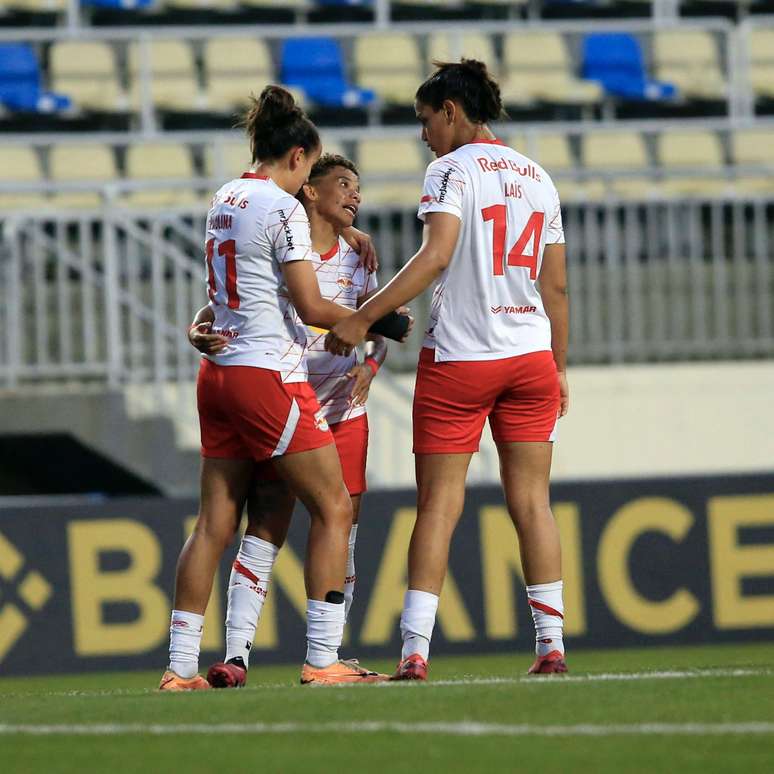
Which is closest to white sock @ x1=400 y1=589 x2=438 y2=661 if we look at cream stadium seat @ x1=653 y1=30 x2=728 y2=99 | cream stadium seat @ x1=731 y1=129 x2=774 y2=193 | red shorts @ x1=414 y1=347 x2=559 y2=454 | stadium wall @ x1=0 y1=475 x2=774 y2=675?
red shorts @ x1=414 y1=347 x2=559 y2=454

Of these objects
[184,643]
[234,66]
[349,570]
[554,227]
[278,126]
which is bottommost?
[184,643]

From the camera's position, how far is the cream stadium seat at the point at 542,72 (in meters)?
14.5

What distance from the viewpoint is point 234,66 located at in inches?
566

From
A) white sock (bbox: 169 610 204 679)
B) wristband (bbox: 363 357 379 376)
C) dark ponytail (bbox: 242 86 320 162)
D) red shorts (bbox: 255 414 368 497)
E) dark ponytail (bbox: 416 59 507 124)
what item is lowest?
white sock (bbox: 169 610 204 679)

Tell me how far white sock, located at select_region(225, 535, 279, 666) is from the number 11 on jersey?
4.02 ft

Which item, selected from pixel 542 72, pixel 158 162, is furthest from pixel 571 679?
pixel 542 72

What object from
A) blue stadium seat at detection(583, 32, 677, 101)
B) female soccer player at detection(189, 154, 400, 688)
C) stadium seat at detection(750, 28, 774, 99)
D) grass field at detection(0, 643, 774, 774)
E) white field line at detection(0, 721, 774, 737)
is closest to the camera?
grass field at detection(0, 643, 774, 774)

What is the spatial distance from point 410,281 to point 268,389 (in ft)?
1.87

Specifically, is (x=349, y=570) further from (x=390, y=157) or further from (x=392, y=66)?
(x=392, y=66)

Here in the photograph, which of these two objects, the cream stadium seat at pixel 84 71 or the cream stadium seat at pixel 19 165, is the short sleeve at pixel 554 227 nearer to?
the cream stadium seat at pixel 19 165

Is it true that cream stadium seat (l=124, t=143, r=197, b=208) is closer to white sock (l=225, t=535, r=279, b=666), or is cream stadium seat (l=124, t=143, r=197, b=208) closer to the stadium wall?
the stadium wall

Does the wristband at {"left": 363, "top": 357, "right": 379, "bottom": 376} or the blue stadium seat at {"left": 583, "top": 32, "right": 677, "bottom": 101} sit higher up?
the blue stadium seat at {"left": 583, "top": 32, "right": 677, "bottom": 101}

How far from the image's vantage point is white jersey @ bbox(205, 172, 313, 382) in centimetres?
541

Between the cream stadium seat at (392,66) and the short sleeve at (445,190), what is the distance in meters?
8.92
